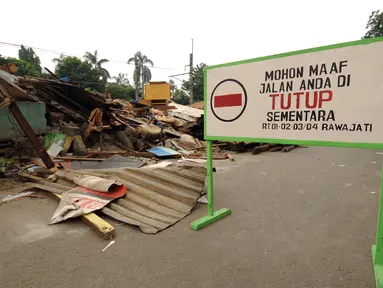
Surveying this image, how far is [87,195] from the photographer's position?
144 inches

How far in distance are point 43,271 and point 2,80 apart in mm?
4457

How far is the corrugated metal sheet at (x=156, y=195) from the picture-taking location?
3247mm

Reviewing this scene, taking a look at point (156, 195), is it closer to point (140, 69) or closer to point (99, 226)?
point (99, 226)

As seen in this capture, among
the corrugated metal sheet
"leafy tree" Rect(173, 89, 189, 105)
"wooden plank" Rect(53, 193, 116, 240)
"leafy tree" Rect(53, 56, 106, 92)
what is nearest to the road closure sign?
the corrugated metal sheet

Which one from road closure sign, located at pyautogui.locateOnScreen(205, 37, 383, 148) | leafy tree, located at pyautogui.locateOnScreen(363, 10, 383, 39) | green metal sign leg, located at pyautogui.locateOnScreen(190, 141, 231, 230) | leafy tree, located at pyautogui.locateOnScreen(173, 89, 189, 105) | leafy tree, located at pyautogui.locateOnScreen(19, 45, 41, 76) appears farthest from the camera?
leafy tree, located at pyautogui.locateOnScreen(173, 89, 189, 105)

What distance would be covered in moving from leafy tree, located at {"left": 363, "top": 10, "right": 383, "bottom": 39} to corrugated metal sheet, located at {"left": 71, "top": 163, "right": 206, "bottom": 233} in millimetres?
35733

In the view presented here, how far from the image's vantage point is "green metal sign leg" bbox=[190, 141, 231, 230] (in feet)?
10.4

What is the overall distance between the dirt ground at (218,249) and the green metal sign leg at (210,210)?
0.09 metres

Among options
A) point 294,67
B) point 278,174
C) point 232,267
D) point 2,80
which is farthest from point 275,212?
point 2,80

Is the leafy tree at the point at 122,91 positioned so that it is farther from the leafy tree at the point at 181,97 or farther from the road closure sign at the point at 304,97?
the road closure sign at the point at 304,97

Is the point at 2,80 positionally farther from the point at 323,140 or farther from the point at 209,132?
the point at 323,140

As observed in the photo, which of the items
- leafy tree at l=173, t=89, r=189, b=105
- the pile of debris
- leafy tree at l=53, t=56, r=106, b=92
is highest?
leafy tree at l=53, t=56, r=106, b=92

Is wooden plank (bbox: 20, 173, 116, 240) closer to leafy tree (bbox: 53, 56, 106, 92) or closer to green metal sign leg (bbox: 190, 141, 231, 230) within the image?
green metal sign leg (bbox: 190, 141, 231, 230)

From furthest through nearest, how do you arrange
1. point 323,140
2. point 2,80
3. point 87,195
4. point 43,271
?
point 2,80 → point 87,195 → point 323,140 → point 43,271
